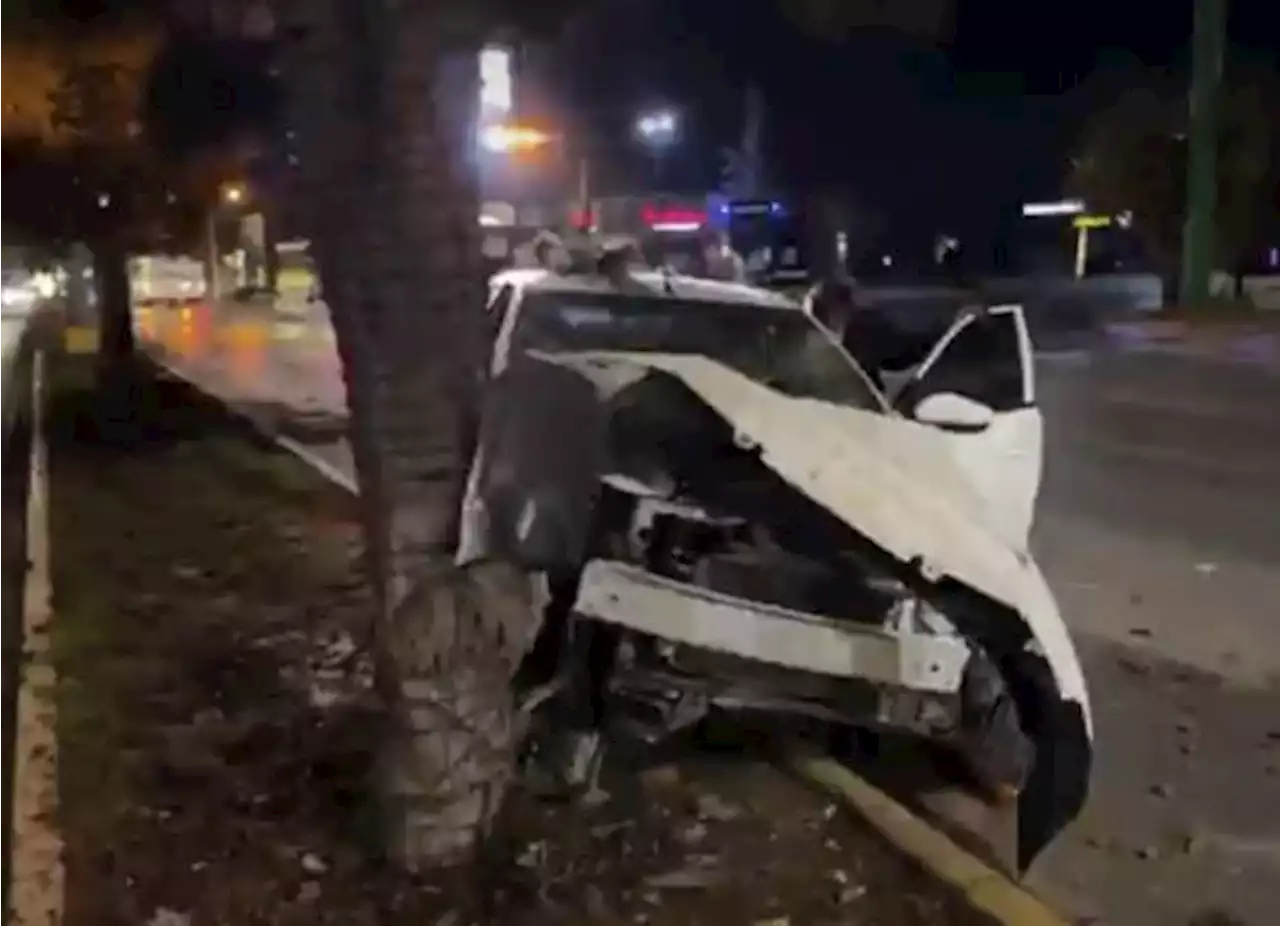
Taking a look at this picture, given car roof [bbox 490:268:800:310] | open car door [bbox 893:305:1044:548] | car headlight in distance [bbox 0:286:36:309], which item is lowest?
car headlight in distance [bbox 0:286:36:309]

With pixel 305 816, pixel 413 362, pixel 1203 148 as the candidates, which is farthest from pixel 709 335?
pixel 1203 148

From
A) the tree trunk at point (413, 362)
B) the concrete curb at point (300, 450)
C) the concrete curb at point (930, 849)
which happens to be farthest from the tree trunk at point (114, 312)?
the tree trunk at point (413, 362)

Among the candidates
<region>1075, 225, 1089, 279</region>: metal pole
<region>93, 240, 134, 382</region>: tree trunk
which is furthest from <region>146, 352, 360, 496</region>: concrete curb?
<region>1075, 225, 1089, 279</region>: metal pole

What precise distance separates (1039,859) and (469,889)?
1.91 metres

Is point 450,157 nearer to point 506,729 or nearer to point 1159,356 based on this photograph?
point 506,729

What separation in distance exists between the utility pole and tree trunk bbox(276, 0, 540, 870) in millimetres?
31044

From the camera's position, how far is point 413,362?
17.7 feet

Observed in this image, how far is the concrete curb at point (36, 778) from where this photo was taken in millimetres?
5793

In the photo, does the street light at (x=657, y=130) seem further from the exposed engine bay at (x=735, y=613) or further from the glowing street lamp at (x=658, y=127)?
the exposed engine bay at (x=735, y=613)

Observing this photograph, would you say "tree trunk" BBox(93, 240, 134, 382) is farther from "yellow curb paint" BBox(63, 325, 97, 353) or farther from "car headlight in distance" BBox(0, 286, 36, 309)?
"car headlight in distance" BBox(0, 286, 36, 309)

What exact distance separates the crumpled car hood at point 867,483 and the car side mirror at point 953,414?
61 cm

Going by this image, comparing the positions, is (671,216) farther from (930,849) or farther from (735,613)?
(930,849)

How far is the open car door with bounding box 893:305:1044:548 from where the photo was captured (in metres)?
7.09

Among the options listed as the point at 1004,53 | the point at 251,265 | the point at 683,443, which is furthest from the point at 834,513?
the point at 251,265
